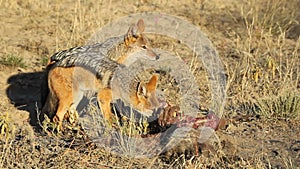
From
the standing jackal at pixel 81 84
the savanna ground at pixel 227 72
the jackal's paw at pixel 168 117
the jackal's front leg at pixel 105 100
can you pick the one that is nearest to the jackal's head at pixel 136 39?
the standing jackal at pixel 81 84

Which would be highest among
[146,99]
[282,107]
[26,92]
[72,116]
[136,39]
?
[136,39]

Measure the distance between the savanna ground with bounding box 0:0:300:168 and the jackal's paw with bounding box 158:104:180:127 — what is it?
0.50 metres

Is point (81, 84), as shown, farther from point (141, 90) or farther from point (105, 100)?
point (141, 90)

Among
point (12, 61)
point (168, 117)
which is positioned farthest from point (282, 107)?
point (12, 61)

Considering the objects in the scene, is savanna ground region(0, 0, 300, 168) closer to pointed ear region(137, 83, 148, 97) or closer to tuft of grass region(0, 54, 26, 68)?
tuft of grass region(0, 54, 26, 68)

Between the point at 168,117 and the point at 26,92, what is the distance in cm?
260

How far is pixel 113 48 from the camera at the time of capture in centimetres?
784

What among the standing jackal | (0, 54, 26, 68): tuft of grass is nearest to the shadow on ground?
(0, 54, 26, 68): tuft of grass

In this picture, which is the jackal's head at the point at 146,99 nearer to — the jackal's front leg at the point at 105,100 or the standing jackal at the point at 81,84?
the standing jackal at the point at 81,84

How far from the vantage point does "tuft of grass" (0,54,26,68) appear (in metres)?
8.80

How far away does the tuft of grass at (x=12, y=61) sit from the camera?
28.9 ft

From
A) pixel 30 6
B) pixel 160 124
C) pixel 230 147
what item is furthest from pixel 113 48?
pixel 30 6

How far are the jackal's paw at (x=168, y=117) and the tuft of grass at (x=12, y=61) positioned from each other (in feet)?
9.73

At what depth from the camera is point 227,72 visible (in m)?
8.91
